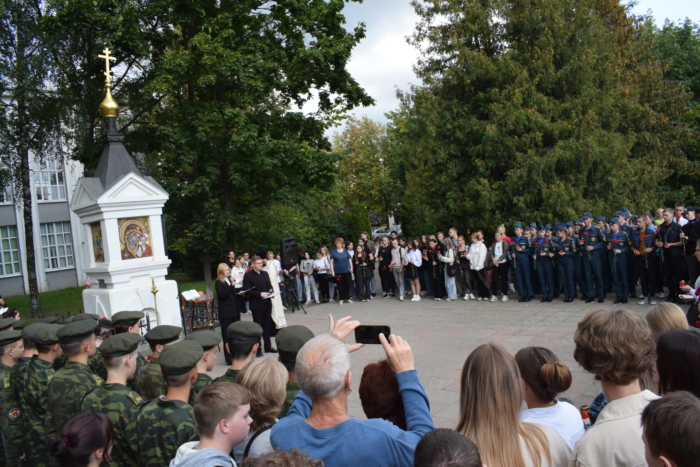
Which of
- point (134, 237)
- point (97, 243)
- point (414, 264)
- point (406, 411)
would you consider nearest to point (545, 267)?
point (414, 264)

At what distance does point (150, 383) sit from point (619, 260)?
35.0 feet

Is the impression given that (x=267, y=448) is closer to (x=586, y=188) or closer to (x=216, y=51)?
(x=216, y=51)

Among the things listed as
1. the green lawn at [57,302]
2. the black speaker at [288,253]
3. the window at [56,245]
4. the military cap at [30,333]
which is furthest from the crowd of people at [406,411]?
the window at [56,245]

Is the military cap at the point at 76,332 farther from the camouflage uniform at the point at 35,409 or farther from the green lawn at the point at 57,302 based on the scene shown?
the green lawn at the point at 57,302

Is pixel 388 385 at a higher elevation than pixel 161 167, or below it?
below

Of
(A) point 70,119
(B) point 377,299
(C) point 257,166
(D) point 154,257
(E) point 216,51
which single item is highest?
(E) point 216,51

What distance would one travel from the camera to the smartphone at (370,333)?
2668 millimetres

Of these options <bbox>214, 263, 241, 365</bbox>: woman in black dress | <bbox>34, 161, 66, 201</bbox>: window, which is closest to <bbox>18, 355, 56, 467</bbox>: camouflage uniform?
<bbox>214, 263, 241, 365</bbox>: woman in black dress

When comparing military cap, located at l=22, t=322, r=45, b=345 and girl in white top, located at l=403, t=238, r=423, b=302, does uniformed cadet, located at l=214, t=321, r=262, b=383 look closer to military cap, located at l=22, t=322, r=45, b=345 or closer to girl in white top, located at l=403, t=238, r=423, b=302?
military cap, located at l=22, t=322, r=45, b=345

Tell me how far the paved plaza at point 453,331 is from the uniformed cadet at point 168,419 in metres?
3.42

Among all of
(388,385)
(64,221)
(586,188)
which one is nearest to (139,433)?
(388,385)

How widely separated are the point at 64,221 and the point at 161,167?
16.0 meters

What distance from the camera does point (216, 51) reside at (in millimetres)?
15727

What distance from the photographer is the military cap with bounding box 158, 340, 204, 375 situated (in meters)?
3.20
